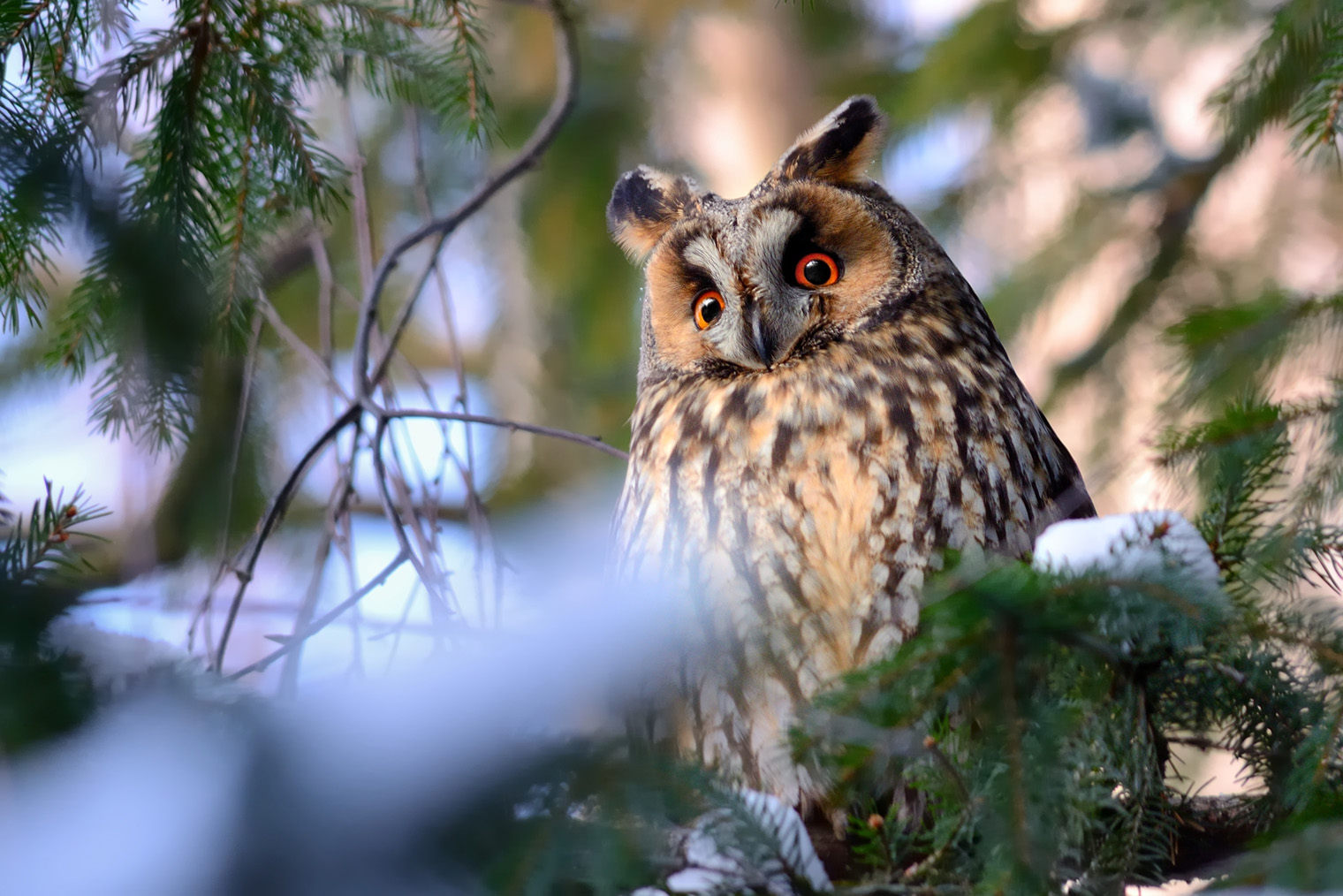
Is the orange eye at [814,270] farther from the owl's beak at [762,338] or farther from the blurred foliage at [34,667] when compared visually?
the blurred foliage at [34,667]

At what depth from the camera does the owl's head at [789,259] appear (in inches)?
77.1

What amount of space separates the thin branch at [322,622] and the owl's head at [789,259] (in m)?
0.73

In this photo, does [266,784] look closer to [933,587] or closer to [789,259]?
[933,587]

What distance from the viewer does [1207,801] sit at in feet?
4.52

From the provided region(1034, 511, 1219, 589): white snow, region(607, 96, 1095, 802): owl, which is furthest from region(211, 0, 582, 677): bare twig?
region(1034, 511, 1219, 589): white snow

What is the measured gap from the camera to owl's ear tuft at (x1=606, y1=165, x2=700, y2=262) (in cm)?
219

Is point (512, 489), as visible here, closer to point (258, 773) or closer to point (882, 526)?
point (882, 526)

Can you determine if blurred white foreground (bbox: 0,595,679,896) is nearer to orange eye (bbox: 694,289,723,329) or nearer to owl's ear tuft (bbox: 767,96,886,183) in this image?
orange eye (bbox: 694,289,723,329)

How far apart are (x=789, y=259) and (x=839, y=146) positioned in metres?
0.30

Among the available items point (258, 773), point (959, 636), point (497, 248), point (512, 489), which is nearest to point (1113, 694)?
point (959, 636)

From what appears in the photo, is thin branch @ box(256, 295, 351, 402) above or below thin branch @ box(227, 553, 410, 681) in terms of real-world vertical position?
above

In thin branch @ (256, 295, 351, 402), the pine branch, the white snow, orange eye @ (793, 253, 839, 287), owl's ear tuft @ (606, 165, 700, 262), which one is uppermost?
owl's ear tuft @ (606, 165, 700, 262)

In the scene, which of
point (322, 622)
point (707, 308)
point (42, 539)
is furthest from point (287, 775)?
point (707, 308)

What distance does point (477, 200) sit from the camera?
194 cm
